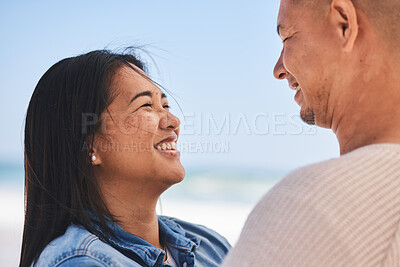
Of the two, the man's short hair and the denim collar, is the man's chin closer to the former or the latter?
the man's short hair

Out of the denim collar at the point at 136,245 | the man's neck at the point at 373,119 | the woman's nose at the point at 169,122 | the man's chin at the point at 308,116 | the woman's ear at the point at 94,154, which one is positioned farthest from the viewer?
the woman's nose at the point at 169,122

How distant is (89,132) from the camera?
1.60 m

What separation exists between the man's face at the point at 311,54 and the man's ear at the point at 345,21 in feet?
0.09

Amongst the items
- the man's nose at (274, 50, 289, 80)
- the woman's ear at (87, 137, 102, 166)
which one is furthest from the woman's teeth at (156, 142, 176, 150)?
the man's nose at (274, 50, 289, 80)

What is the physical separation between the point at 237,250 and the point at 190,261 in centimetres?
96

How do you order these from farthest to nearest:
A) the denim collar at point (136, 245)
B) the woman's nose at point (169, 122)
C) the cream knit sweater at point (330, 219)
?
the woman's nose at point (169, 122), the denim collar at point (136, 245), the cream knit sweater at point (330, 219)

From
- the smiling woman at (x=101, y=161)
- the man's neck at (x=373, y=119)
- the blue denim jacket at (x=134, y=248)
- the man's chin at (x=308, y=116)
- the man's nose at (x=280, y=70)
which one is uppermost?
the man's nose at (x=280, y=70)

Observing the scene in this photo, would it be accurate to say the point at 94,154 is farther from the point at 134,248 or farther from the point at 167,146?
the point at 134,248

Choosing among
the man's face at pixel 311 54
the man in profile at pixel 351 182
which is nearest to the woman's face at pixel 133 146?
the man's face at pixel 311 54

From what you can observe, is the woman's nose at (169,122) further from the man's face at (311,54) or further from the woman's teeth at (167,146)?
the man's face at (311,54)

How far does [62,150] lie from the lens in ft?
5.15

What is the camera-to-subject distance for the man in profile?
0.67 meters

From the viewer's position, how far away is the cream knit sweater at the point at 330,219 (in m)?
0.67

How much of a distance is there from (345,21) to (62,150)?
1069mm
